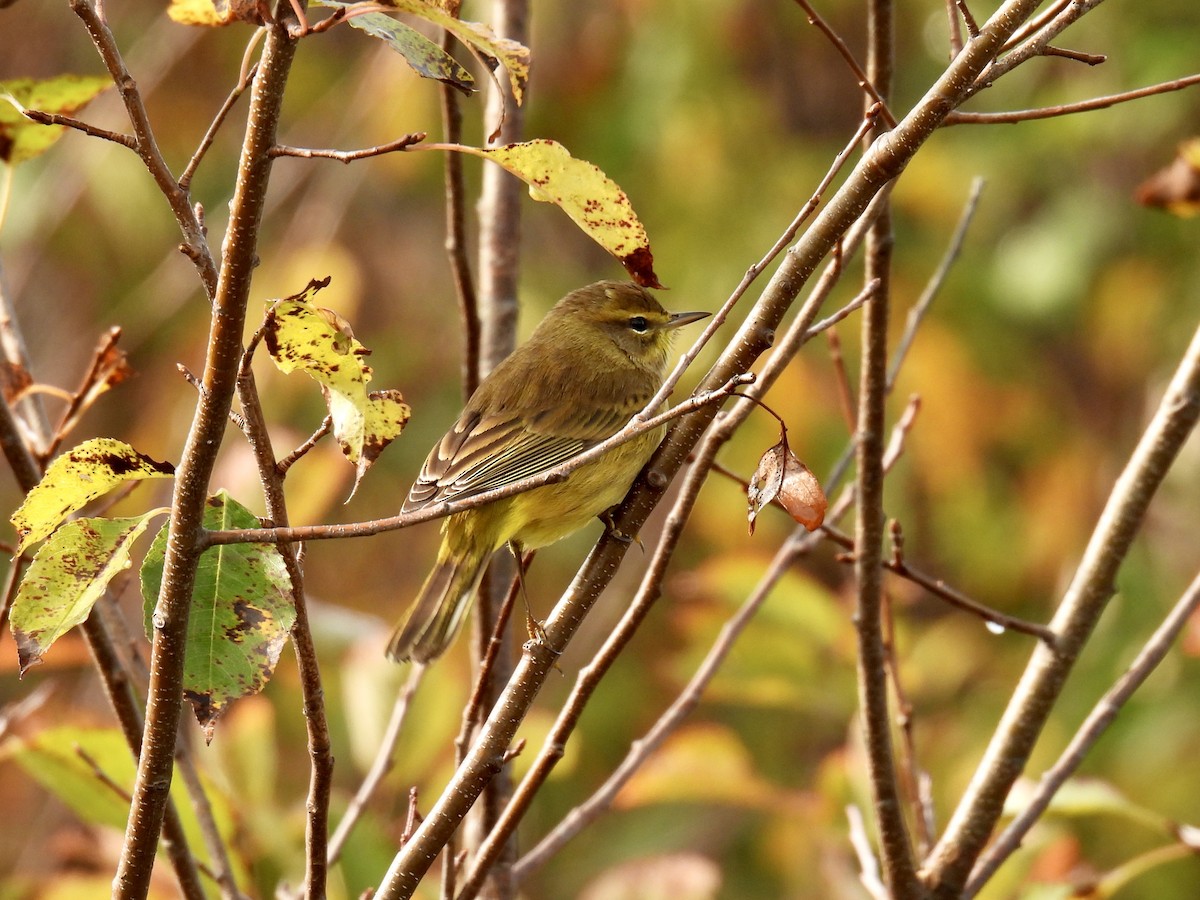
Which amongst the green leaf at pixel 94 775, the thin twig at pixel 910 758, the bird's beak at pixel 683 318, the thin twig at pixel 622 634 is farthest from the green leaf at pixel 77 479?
the bird's beak at pixel 683 318

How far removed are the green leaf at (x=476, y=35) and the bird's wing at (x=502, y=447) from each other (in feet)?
6.39

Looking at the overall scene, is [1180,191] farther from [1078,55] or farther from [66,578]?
[66,578]

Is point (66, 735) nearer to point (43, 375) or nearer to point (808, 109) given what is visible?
point (43, 375)

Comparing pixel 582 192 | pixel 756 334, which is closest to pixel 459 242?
pixel 756 334

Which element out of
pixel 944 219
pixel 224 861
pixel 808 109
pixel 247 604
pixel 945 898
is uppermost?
pixel 808 109

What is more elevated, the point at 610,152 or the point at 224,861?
the point at 610,152

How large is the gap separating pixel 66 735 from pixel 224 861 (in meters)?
0.42

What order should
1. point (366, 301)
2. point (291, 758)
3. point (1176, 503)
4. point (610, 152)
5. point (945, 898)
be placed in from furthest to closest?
1. point (366, 301)
2. point (291, 758)
3. point (1176, 503)
4. point (610, 152)
5. point (945, 898)

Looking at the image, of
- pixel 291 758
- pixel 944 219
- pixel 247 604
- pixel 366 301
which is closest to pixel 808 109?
pixel 944 219

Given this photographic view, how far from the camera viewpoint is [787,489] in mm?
1652

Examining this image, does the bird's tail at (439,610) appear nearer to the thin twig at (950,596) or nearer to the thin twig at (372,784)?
the thin twig at (372,784)

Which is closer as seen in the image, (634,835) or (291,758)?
(634,835)

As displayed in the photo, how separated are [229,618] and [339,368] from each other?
302 millimetres

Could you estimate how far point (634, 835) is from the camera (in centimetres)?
671
